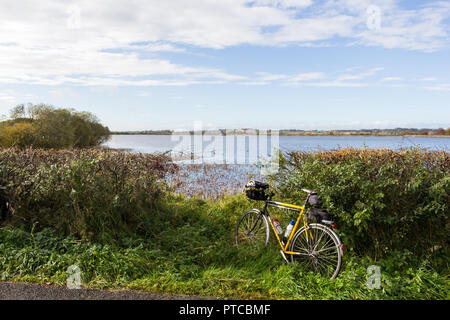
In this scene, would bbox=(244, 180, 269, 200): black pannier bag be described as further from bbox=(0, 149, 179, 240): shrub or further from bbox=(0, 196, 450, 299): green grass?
bbox=(0, 149, 179, 240): shrub

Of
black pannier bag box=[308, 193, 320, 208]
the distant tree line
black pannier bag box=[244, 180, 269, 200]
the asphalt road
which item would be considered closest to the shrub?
the asphalt road

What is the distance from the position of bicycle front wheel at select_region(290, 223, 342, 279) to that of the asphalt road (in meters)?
1.69

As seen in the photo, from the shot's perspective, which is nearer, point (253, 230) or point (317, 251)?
point (317, 251)

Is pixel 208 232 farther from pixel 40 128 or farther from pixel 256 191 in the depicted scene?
pixel 40 128

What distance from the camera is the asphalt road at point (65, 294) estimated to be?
4477 millimetres

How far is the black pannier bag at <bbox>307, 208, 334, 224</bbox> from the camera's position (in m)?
4.97

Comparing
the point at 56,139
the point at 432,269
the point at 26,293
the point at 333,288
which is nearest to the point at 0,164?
the point at 26,293

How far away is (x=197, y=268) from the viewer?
5258 millimetres

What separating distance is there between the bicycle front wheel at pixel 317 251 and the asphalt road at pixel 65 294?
1693 mm

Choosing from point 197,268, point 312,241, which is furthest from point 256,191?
point 197,268

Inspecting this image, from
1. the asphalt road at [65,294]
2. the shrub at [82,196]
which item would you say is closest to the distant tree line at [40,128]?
the shrub at [82,196]

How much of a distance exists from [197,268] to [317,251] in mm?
1684
